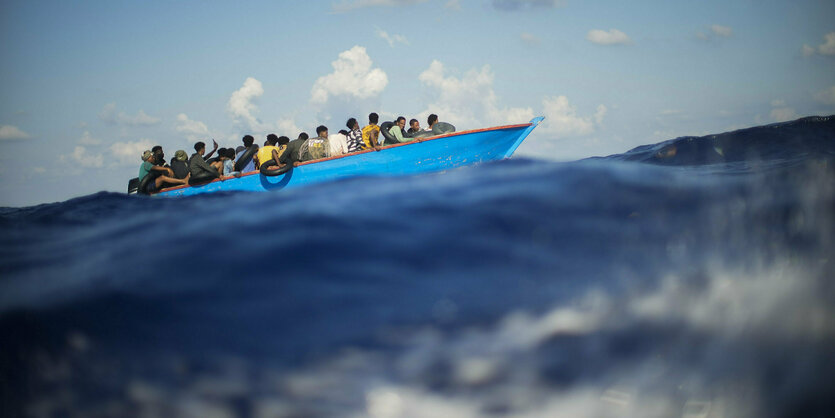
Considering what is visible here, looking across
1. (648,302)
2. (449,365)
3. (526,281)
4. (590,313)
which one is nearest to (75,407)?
(449,365)

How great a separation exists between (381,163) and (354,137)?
4.46 feet

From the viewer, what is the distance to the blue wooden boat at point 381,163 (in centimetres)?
1030

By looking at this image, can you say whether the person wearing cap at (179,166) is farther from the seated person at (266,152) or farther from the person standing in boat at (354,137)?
the person standing in boat at (354,137)

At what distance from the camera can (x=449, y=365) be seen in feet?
8.50

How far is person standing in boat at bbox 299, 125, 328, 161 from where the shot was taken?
424 inches

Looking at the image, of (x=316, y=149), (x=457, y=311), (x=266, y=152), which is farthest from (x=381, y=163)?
(x=457, y=311)

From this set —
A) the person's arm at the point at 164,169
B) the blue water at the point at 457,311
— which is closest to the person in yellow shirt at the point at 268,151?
the person's arm at the point at 164,169

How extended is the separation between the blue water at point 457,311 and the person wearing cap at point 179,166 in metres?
7.13

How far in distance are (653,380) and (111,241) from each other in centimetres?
451

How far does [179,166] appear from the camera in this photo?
10516mm

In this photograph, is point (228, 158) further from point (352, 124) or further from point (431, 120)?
point (431, 120)

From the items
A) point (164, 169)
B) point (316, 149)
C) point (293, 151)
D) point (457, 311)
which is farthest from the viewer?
point (316, 149)

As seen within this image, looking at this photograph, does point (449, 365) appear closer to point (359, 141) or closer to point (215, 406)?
point (215, 406)

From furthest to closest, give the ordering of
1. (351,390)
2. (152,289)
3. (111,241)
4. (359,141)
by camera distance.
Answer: (359,141) → (111,241) → (152,289) → (351,390)
